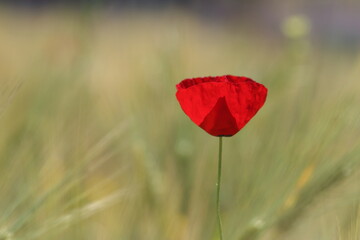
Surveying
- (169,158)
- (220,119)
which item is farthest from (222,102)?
(169,158)

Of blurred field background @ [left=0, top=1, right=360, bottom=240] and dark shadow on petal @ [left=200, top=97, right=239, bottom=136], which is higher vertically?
dark shadow on petal @ [left=200, top=97, right=239, bottom=136]

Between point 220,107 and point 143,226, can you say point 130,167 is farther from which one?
point 220,107

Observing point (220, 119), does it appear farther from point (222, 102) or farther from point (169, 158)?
point (169, 158)

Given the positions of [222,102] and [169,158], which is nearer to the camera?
[222,102]

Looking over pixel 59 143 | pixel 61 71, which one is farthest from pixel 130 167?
pixel 61 71

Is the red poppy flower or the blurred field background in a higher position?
the red poppy flower

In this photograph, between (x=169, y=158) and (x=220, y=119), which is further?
(x=169, y=158)

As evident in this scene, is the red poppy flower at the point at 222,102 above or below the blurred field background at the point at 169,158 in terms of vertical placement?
above

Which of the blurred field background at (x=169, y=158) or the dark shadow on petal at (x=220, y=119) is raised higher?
the dark shadow on petal at (x=220, y=119)
